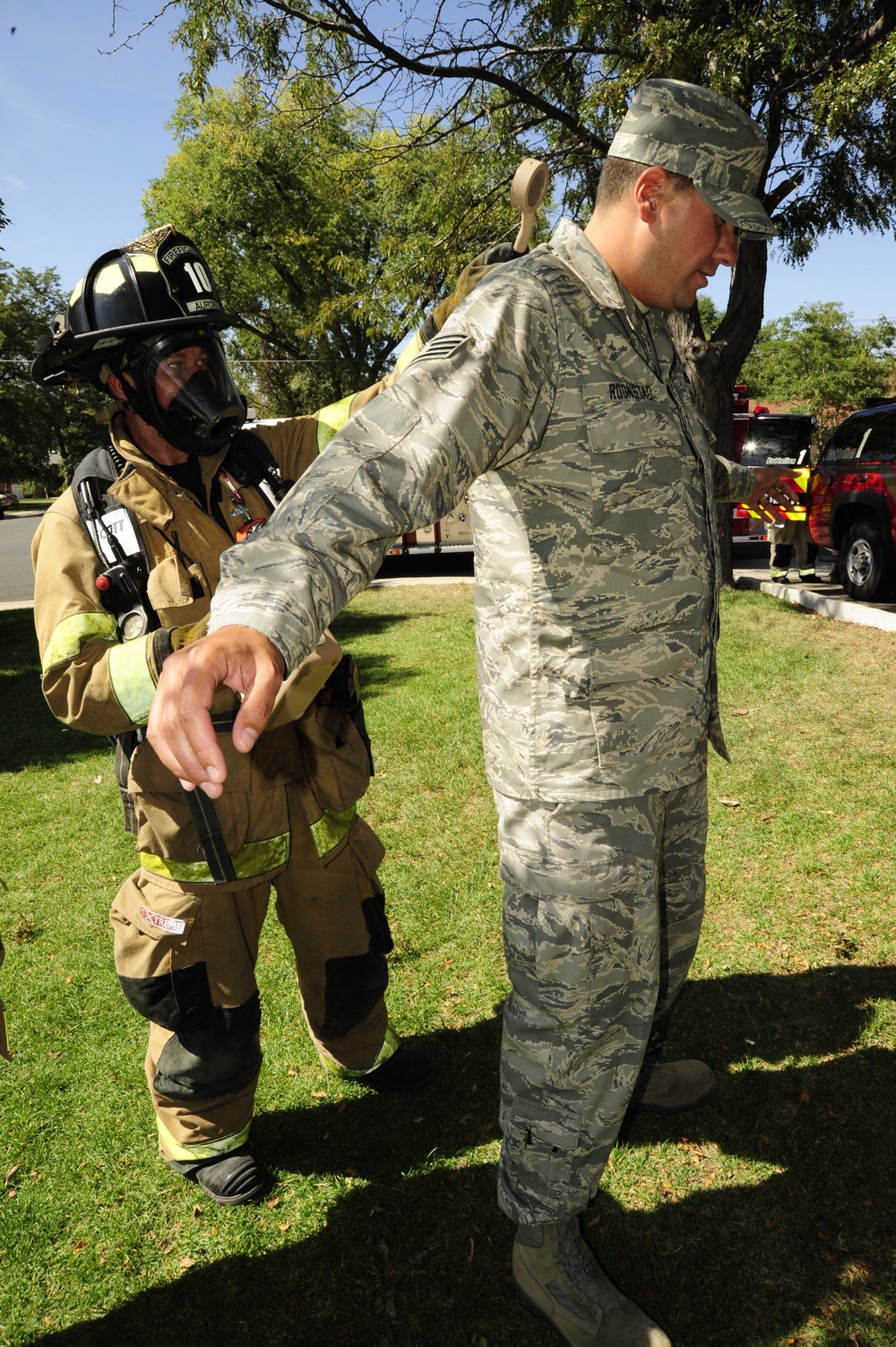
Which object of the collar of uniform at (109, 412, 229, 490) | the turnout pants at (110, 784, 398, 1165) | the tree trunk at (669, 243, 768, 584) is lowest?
the turnout pants at (110, 784, 398, 1165)

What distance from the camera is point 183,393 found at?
7.72ft

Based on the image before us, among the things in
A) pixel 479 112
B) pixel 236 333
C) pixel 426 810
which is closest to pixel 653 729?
pixel 426 810

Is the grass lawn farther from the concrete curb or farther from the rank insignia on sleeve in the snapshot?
the concrete curb

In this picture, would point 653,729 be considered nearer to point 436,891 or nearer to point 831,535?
point 436,891

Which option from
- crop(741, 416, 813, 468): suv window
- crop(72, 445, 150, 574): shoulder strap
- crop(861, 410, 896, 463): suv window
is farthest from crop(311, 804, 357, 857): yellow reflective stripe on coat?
crop(741, 416, 813, 468): suv window

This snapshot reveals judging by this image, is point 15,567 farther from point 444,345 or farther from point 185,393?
point 444,345

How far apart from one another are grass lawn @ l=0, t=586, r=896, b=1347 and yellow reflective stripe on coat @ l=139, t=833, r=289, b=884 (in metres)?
1.05

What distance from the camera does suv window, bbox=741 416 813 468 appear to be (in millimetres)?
14734

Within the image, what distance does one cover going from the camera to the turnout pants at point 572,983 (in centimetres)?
196

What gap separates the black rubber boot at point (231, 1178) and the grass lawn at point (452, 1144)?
0.17ft

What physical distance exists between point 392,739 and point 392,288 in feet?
20.9

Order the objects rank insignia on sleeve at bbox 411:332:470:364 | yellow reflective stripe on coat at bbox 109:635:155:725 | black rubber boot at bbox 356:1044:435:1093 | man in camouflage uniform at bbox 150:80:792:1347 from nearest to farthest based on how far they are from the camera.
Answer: rank insignia on sleeve at bbox 411:332:470:364, man in camouflage uniform at bbox 150:80:792:1347, yellow reflective stripe on coat at bbox 109:635:155:725, black rubber boot at bbox 356:1044:435:1093

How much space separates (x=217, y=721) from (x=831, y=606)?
9113mm

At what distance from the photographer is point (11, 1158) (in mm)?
2986
